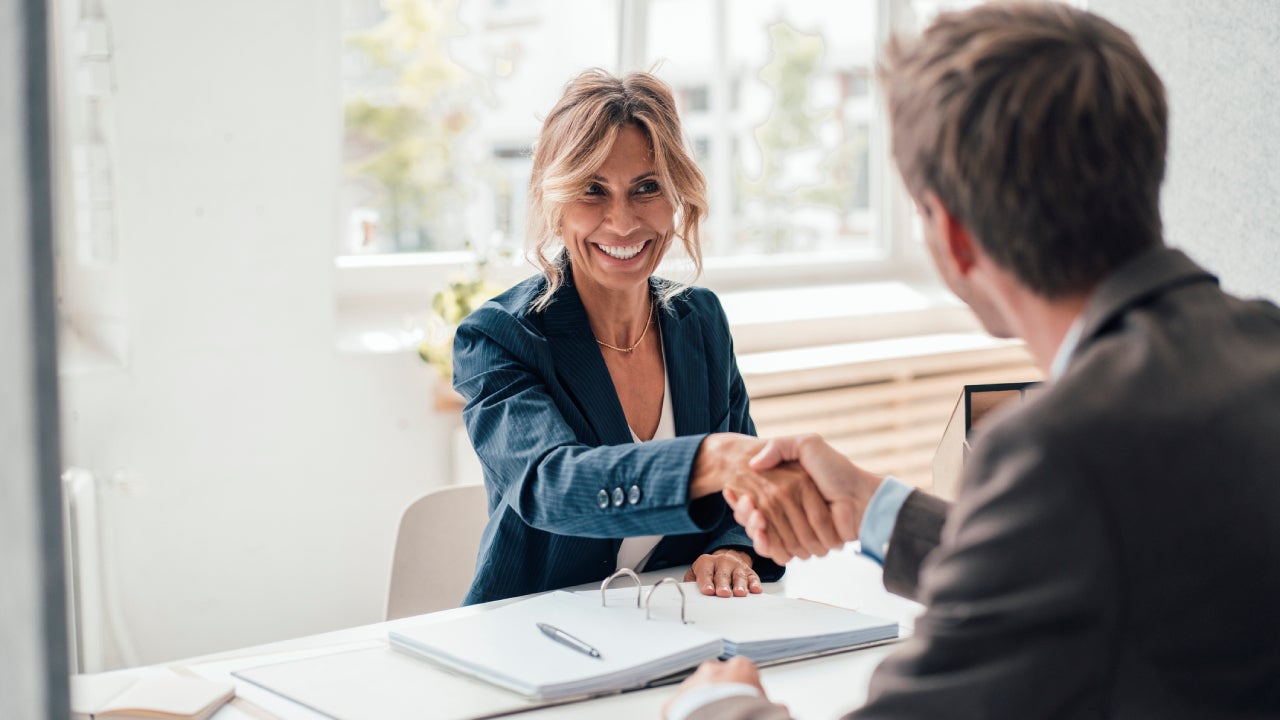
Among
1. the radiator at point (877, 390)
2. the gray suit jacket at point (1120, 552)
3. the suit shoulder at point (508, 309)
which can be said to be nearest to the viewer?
the gray suit jacket at point (1120, 552)

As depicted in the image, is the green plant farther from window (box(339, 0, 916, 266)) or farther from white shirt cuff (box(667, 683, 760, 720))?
white shirt cuff (box(667, 683, 760, 720))

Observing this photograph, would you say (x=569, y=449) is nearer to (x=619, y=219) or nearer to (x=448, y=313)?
(x=619, y=219)

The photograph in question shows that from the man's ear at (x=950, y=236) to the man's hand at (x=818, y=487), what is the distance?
514 millimetres

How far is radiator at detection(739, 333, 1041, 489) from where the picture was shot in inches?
150

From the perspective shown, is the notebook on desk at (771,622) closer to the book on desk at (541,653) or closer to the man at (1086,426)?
the book on desk at (541,653)

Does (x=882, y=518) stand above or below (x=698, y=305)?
below

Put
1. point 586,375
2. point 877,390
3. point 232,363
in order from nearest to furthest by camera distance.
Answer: point 586,375 < point 232,363 < point 877,390

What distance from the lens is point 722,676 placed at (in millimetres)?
1122

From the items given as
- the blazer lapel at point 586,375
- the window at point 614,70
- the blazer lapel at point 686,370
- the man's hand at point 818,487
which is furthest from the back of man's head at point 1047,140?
the window at point 614,70

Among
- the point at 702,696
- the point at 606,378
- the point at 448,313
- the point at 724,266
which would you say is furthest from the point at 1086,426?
the point at 724,266

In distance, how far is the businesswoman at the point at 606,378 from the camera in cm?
151

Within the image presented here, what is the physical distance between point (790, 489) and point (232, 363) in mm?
2070

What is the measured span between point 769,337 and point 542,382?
7.85 ft

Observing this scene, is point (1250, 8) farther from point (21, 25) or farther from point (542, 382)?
point (21, 25)
